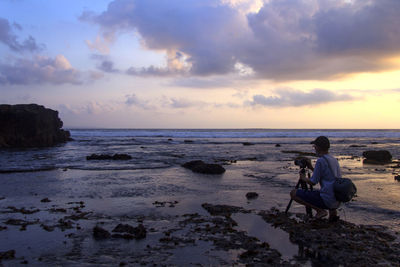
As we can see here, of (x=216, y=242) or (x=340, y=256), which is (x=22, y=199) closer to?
(x=216, y=242)

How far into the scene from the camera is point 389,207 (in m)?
8.00

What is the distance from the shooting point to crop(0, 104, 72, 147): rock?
35.7 metres

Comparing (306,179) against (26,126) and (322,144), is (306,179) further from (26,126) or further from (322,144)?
(26,126)

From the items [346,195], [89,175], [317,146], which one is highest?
[317,146]

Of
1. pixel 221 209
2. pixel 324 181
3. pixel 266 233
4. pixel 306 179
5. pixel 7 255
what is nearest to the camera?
pixel 7 255

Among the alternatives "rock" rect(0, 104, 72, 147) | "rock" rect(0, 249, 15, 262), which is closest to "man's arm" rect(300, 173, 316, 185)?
"rock" rect(0, 249, 15, 262)

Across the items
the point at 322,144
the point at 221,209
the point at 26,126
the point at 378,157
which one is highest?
the point at 26,126

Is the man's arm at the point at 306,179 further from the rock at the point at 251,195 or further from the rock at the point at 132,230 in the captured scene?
the rock at the point at 132,230

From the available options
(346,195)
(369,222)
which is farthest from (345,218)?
(346,195)

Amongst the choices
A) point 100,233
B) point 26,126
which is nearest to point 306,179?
point 100,233

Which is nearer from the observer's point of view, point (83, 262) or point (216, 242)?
point (83, 262)

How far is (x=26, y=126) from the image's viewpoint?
37594 mm

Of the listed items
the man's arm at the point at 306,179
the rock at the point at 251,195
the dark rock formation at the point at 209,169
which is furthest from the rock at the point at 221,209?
the dark rock formation at the point at 209,169

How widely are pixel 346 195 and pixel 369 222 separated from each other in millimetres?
1550
